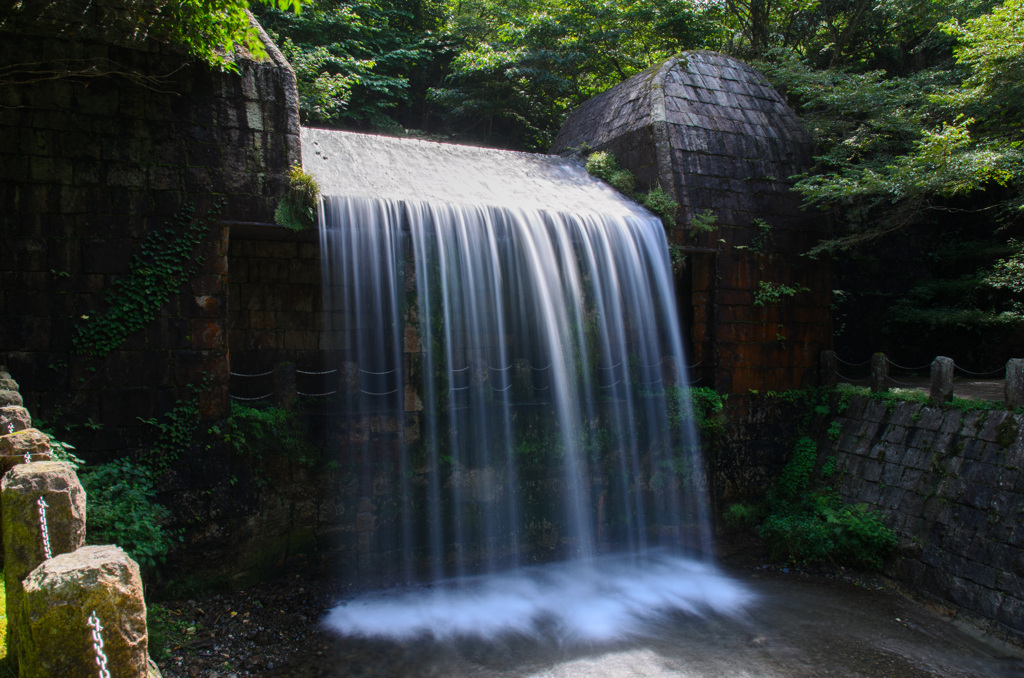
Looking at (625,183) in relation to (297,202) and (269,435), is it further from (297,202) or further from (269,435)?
(269,435)

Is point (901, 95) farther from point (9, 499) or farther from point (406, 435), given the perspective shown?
point (9, 499)

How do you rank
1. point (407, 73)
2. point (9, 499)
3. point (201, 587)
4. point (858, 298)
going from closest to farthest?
point (9, 499), point (201, 587), point (858, 298), point (407, 73)

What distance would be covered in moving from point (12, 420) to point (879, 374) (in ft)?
33.5

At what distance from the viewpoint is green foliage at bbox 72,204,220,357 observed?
6.37 m

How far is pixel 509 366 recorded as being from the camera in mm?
9219

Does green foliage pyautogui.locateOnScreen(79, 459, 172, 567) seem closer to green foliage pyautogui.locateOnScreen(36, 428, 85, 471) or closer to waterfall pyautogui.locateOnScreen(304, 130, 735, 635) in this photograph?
green foliage pyautogui.locateOnScreen(36, 428, 85, 471)

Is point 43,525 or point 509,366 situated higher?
point 509,366

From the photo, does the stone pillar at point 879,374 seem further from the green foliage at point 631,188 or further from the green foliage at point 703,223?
the green foliage at point 631,188

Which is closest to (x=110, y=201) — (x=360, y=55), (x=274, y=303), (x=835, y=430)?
(x=274, y=303)

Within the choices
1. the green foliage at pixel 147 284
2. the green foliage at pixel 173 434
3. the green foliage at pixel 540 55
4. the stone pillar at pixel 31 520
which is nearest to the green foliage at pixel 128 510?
the green foliage at pixel 173 434

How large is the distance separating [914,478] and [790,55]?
858cm

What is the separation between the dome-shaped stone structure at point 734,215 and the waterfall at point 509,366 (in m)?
0.73

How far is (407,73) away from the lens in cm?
1498

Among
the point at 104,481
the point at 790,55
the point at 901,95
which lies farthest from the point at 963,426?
the point at 104,481
